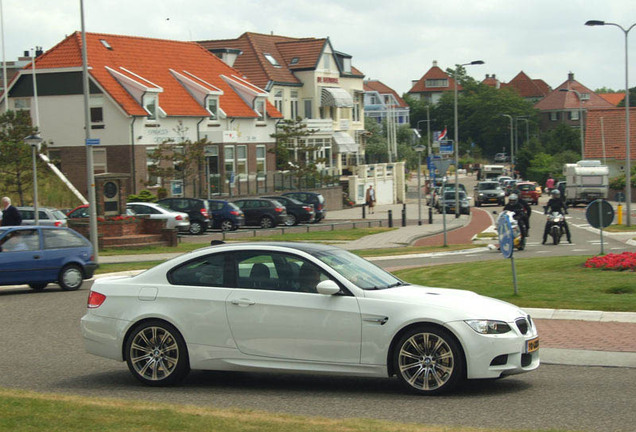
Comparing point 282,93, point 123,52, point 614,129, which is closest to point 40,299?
point 123,52

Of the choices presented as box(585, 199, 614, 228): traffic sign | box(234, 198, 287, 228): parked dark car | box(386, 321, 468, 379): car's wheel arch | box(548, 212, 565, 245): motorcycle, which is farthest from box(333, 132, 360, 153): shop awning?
box(386, 321, 468, 379): car's wheel arch

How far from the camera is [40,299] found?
18.8m

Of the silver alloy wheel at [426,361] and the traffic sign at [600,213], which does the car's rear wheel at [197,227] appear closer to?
the traffic sign at [600,213]

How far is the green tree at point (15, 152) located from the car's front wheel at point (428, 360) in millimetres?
35328

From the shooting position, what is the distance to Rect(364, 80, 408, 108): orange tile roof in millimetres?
173750

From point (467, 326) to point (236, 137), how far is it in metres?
52.5

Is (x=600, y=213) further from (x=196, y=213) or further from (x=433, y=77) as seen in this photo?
(x=433, y=77)

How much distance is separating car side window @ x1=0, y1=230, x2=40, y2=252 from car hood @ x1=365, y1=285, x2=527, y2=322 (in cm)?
1204

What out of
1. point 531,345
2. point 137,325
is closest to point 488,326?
point 531,345

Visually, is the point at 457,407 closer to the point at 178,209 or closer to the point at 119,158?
the point at 178,209

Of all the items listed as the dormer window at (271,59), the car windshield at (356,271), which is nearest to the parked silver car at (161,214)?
the car windshield at (356,271)

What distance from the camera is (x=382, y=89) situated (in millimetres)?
177125

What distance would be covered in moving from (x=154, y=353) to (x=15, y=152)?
111 ft

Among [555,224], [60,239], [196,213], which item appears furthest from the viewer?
[196,213]
